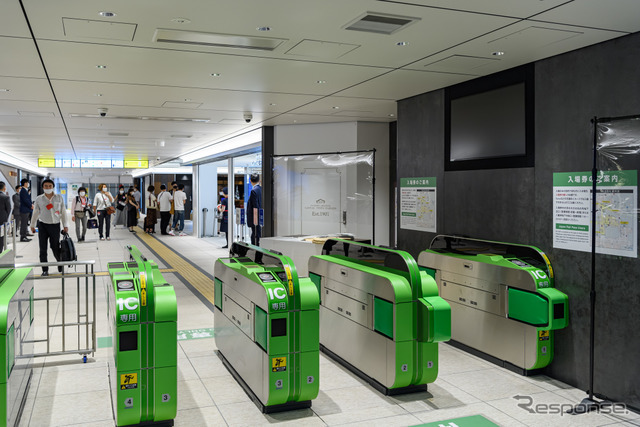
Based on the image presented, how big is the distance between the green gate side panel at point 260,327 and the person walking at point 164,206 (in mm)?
14536

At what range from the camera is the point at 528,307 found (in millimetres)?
4520

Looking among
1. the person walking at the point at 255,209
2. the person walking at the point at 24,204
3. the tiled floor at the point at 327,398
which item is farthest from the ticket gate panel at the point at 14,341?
the person walking at the point at 24,204

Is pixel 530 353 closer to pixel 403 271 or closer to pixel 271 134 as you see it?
pixel 403 271

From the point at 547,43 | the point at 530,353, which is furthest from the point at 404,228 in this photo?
the point at 547,43

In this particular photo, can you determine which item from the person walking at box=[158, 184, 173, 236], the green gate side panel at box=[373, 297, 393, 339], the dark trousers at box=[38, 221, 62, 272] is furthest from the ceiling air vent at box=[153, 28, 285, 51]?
the person walking at box=[158, 184, 173, 236]

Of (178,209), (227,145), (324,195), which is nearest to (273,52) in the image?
(324,195)

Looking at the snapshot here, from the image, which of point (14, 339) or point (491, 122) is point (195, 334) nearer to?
point (14, 339)

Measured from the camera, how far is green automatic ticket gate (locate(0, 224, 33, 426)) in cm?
281

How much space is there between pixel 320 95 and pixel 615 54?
129 inches

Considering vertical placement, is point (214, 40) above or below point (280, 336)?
above

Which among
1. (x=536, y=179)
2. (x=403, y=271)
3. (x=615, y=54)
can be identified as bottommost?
(x=403, y=271)

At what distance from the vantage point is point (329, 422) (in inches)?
146

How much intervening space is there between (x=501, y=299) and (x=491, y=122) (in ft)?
5.47

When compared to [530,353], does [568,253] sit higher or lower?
higher
